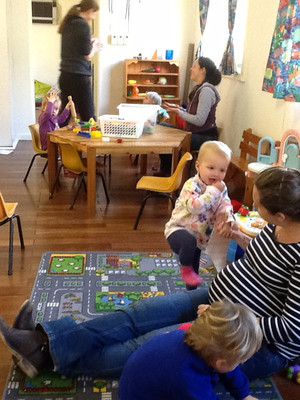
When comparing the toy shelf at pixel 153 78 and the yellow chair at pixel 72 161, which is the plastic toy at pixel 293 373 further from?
the toy shelf at pixel 153 78

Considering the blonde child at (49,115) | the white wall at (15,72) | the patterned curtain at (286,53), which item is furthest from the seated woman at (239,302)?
the white wall at (15,72)

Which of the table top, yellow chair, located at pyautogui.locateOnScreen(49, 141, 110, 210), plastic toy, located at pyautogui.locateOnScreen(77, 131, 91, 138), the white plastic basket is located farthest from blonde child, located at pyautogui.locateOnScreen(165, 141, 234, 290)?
the white plastic basket

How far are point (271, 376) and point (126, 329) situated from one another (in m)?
0.67

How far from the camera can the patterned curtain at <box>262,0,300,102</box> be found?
309cm

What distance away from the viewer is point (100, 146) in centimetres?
349

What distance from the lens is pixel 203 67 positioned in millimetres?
4227

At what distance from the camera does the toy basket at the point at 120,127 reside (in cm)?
375

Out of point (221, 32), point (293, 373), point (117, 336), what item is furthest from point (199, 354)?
point (221, 32)

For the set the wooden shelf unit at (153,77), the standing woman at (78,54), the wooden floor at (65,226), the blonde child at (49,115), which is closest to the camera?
the wooden floor at (65,226)

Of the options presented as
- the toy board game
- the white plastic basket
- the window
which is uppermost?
the window

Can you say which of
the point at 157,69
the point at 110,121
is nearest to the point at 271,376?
the point at 110,121

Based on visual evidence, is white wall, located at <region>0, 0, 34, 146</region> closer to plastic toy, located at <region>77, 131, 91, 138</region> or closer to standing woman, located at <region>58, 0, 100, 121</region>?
standing woman, located at <region>58, 0, 100, 121</region>

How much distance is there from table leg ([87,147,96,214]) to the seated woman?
184 centimetres

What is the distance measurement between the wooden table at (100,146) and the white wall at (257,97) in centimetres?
76
